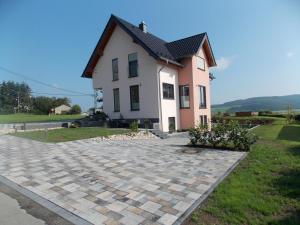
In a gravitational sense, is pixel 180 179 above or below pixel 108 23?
below

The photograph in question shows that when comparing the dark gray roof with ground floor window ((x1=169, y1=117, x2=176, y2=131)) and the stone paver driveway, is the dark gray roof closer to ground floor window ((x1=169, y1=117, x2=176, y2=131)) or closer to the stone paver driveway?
ground floor window ((x1=169, y1=117, x2=176, y2=131))

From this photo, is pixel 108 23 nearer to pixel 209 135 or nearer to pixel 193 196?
pixel 209 135

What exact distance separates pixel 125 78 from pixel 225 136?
37.4 feet

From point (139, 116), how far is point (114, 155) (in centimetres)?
1021

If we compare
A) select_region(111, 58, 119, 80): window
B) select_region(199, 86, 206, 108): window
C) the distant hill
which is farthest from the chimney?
the distant hill

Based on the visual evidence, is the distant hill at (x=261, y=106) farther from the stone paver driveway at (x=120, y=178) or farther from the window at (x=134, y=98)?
the stone paver driveway at (x=120, y=178)

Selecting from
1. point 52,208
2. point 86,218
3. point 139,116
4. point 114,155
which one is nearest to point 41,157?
point 114,155

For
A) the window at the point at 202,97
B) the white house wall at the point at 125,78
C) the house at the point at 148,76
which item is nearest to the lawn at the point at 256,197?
the house at the point at 148,76

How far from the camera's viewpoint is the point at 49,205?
408 cm

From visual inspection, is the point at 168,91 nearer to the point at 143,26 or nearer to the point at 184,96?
the point at 184,96

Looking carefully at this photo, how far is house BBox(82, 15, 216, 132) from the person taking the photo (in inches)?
Result: 686

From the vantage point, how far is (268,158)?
7457 mm

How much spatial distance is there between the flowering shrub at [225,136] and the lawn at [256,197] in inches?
84.3

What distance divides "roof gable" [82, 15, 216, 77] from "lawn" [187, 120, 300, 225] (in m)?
12.0
